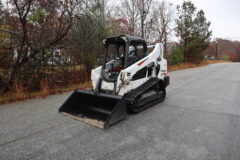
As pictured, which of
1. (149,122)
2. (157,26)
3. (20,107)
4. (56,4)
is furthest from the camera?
→ (157,26)

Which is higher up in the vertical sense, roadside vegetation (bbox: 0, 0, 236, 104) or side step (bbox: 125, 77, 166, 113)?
roadside vegetation (bbox: 0, 0, 236, 104)

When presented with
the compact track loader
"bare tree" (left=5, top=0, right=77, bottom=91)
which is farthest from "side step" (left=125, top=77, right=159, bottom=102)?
"bare tree" (left=5, top=0, right=77, bottom=91)

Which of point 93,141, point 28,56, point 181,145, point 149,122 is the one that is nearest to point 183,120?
point 149,122

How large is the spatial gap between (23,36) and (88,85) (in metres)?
3.21

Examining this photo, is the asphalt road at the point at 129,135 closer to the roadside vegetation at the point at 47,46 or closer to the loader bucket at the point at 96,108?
the loader bucket at the point at 96,108

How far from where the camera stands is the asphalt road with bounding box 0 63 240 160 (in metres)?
2.13

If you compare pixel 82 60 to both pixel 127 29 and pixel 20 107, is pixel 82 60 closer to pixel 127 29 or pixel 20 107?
pixel 20 107

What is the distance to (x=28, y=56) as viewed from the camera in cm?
548

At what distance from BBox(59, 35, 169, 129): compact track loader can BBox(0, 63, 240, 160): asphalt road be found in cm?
23

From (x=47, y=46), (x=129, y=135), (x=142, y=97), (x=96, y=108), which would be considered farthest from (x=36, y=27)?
(x=129, y=135)

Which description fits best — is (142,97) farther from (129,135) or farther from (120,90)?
(129,135)

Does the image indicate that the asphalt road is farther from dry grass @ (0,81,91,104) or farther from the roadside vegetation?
the roadside vegetation

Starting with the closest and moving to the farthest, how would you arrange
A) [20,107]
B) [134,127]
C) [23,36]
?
[134,127], [20,107], [23,36]

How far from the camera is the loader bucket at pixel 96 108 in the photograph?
2859mm
